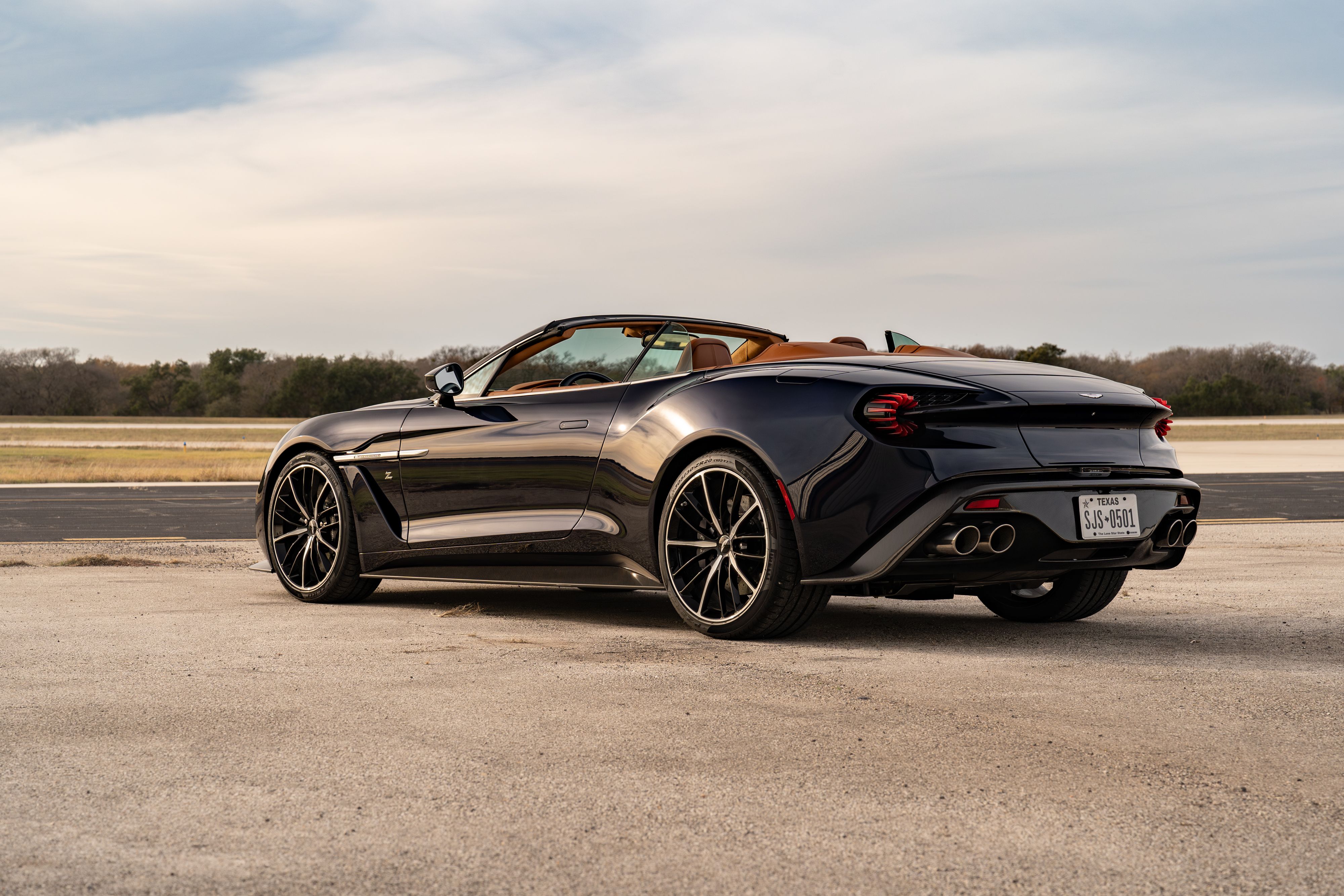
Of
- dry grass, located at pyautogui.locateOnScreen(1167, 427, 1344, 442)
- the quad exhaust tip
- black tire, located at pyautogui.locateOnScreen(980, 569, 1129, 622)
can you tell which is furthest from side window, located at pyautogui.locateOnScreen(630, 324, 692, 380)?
dry grass, located at pyautogui.locateOnScreen(1167, 427, 1344, 442)

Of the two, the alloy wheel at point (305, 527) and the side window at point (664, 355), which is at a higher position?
the side window at point (664, 355)

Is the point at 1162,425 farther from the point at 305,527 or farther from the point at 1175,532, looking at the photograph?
the point at 305,527

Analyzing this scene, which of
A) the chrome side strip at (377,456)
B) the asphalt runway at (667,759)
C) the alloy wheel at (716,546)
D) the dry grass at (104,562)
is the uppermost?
the chrome side strip at (377,456)

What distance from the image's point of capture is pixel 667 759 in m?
3.28

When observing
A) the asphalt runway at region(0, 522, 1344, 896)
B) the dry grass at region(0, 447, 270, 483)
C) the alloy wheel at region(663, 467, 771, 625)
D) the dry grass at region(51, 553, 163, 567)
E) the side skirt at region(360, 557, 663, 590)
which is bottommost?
the dry grass at region(0, 447, 270, 483)

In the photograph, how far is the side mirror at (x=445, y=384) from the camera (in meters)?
6.56

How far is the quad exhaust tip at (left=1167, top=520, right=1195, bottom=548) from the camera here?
520 centimetres

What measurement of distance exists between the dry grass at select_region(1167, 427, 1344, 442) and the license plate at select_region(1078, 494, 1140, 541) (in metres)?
46.1

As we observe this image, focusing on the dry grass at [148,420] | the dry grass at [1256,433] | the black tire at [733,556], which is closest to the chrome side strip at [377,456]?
the black tire at [733,556]

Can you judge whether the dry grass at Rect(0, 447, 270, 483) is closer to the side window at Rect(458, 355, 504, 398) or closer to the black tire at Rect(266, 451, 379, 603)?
the black tire at Rect(266, 451, 379, 603)

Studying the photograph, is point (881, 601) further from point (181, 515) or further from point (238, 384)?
point (238, 384)

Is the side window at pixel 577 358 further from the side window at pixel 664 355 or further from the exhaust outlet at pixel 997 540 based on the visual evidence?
the exhaust outlet at pixel 997 540

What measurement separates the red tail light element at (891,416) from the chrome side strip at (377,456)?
2688 millimetres

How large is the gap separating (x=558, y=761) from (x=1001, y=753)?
3.80 feet
